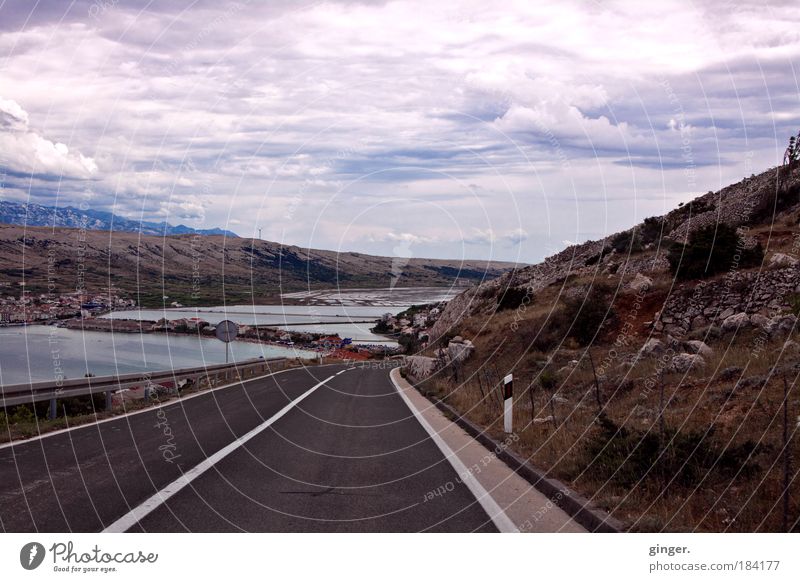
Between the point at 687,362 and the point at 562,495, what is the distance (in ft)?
29.6

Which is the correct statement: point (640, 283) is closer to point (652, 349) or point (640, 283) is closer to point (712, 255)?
point (712, 255)

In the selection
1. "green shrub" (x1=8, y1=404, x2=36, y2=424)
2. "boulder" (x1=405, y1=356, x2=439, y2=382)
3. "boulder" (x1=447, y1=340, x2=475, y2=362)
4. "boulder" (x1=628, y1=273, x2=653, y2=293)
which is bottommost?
"boulder" (x1=405, y1=356, x2=439, y2=382)

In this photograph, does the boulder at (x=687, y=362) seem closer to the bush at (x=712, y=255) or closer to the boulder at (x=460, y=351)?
the bush at (x=712, y=255)

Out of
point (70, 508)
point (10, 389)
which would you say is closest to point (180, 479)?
point (70, 508)

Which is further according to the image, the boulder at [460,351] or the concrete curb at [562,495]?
the boulder at [460,351]

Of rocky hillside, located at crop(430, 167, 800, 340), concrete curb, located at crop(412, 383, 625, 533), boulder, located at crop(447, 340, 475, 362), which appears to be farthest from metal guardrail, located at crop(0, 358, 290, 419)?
rocky hillside, located at crop(430, 167, 800, 340)

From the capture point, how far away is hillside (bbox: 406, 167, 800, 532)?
805 centimetres

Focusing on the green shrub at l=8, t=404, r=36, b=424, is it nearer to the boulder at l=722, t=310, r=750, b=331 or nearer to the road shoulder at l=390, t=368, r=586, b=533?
the road shoulder at l=390, t=368, r=586, b=533

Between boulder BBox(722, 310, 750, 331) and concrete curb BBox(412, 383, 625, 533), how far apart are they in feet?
32.9

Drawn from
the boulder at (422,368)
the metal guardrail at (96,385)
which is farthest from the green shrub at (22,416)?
the boulder at (422,368)

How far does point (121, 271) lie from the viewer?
6744 cm

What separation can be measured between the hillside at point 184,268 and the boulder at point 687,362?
2816 cm

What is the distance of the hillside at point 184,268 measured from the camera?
44469 millimetres

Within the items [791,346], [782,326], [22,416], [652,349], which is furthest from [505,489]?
[22,416]
